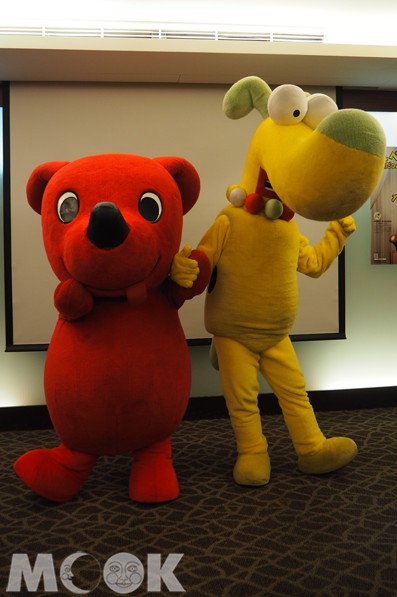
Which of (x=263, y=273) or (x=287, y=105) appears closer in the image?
(x=287, y=105)

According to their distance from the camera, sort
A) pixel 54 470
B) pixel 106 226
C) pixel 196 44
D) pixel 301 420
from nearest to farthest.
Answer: pixel 106 226
pixel 54 470
pixel 301 420
pixel 196 44

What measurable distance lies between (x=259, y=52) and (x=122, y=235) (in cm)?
177

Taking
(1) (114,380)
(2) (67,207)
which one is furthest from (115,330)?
(2) (67,207)

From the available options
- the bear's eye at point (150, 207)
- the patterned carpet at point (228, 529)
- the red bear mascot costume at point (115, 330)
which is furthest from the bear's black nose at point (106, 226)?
the patterned carpet at point (228, 529)

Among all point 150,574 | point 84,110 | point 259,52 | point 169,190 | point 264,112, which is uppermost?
point 259,52

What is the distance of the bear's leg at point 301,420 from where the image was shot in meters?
2.57

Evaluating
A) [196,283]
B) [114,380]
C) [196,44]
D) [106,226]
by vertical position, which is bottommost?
[114,380]

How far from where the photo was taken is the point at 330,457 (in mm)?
2561

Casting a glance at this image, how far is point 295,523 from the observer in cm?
216

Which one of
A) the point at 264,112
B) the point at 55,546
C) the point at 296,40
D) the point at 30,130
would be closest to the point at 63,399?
the point at 55,546

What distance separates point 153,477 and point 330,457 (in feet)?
2.52

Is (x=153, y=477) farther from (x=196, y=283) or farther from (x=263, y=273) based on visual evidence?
(x=263, y=273)

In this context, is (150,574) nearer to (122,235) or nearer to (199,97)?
(122,235)

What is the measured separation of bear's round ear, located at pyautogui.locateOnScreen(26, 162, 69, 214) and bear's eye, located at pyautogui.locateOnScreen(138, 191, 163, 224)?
0.42 meters
